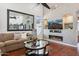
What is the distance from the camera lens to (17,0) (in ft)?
6.79

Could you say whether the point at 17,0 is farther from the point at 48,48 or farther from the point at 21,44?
the point at 48,48

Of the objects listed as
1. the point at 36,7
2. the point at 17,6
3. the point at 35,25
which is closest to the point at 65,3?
the point at 36,7

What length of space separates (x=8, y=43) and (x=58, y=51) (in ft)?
2.82

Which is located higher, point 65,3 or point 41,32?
point 65,3

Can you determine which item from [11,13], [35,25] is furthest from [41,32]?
[11,13]

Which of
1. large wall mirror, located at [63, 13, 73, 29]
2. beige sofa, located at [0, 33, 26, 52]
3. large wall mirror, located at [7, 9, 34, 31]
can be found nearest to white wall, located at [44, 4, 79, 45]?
large wall mirror, located at [63, 13, 73, 29]

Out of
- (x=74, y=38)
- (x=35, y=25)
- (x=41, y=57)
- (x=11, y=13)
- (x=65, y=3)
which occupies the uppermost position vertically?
(x=65, y=3)

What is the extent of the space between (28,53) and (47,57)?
34 cm

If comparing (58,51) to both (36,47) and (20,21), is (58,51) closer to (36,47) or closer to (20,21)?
(36,47)

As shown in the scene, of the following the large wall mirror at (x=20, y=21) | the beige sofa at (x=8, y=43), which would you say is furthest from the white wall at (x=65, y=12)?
the beige sofa at (x=8, y=43)

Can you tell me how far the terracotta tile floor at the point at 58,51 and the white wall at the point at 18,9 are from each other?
1.42ft

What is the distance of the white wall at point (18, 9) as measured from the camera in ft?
6.55

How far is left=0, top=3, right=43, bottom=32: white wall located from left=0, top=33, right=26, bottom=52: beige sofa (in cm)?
11

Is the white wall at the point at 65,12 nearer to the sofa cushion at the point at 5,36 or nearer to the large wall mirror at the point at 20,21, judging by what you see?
the large wall mirror at the point at 20,21
